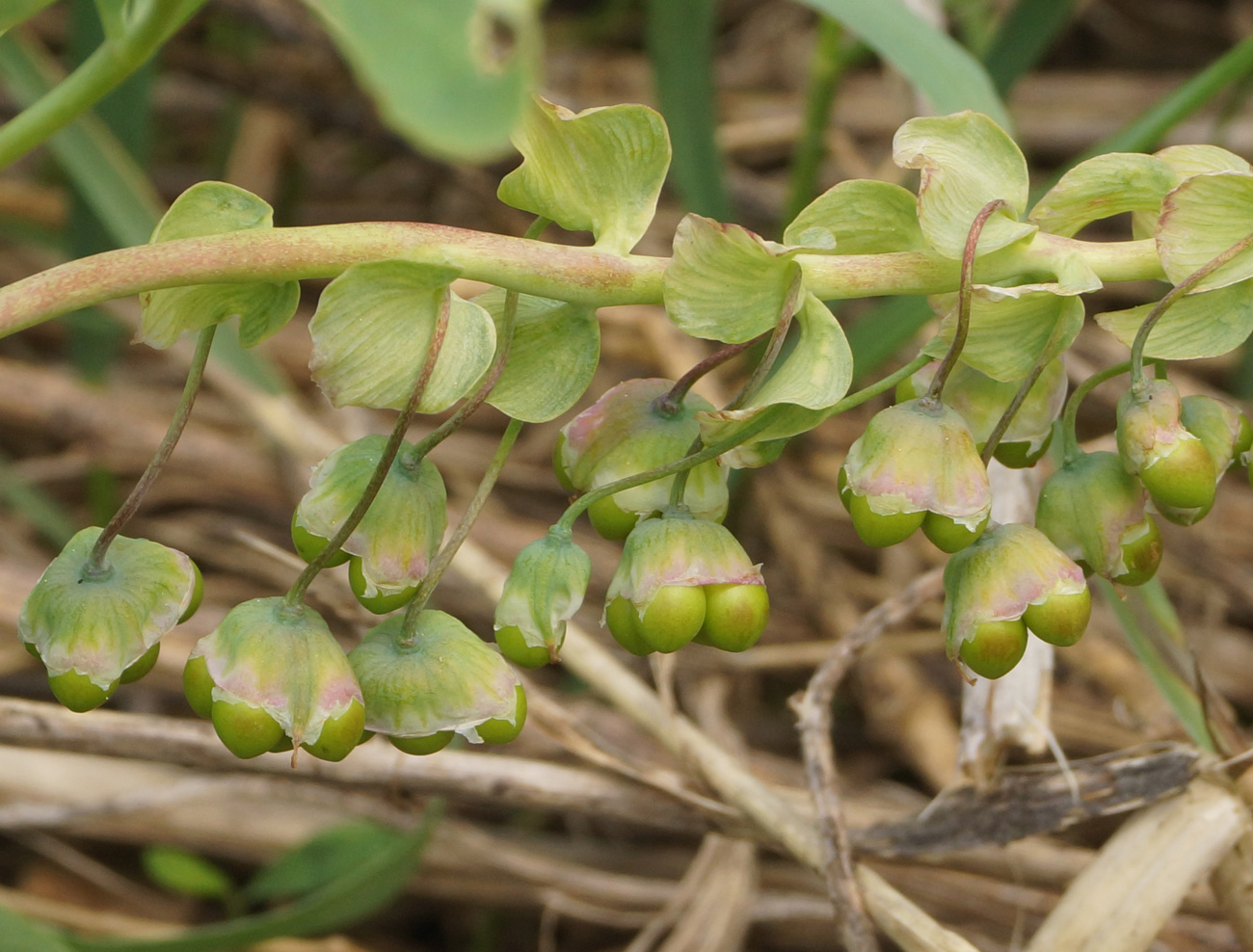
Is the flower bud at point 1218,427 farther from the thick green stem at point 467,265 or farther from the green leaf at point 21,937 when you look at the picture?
the green leaf at point 21,937

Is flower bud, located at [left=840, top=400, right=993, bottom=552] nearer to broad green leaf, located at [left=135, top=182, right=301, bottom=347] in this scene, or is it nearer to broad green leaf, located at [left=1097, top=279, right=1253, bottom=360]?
broad green leaf, located at [left=1097, top=279, right=1253, bottom=360]

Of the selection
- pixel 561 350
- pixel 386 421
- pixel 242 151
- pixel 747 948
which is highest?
pixel 561 350

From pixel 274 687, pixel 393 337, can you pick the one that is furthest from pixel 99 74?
pixel 274 687

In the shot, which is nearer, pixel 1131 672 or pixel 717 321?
pixel 717 321

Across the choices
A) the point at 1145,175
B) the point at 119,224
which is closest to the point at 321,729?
the point at 1145,175

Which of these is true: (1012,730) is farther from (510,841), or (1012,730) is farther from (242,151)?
(242,151)

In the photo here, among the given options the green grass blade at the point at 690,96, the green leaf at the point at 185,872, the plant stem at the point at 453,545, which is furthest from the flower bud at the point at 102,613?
the green grass blade at the point at 690,96

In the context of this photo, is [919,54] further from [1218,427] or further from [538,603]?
[538,603]
